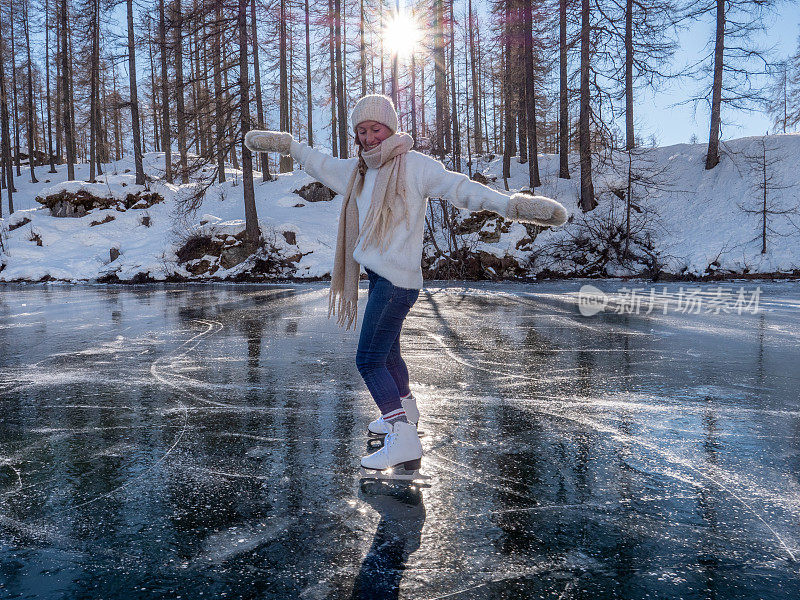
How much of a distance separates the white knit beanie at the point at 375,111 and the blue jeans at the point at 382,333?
846mm

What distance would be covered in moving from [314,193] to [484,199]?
2540 cm

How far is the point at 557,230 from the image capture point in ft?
75.1

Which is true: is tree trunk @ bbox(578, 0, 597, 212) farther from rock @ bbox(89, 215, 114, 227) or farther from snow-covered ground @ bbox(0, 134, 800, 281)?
rock @ bbox(89, 215, 114, 227)

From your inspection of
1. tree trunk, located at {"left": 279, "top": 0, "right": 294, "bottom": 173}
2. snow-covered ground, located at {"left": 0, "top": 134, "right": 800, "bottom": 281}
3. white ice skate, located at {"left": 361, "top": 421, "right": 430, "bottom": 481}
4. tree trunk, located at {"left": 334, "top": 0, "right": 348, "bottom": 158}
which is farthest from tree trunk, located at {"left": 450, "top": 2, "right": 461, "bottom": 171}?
white ice skate, located at {"left": 361, "top": 421, "right": 430, "bottom": 481}

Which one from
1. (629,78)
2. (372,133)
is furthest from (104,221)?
(372,133)

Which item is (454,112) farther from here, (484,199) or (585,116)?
(484,199)

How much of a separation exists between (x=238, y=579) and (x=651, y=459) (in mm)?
2431

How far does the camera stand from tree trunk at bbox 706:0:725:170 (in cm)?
2405

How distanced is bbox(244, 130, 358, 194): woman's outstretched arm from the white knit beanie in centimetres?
29

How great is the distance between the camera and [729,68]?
80.3 ft

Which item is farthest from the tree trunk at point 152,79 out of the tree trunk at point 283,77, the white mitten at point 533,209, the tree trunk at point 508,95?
the white mitten at point 533,209

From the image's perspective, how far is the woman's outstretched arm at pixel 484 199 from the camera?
10.8 ft

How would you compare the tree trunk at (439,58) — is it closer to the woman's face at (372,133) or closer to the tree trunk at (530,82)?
the tree trunk at (530,82)

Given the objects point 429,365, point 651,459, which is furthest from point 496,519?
point 429,365
